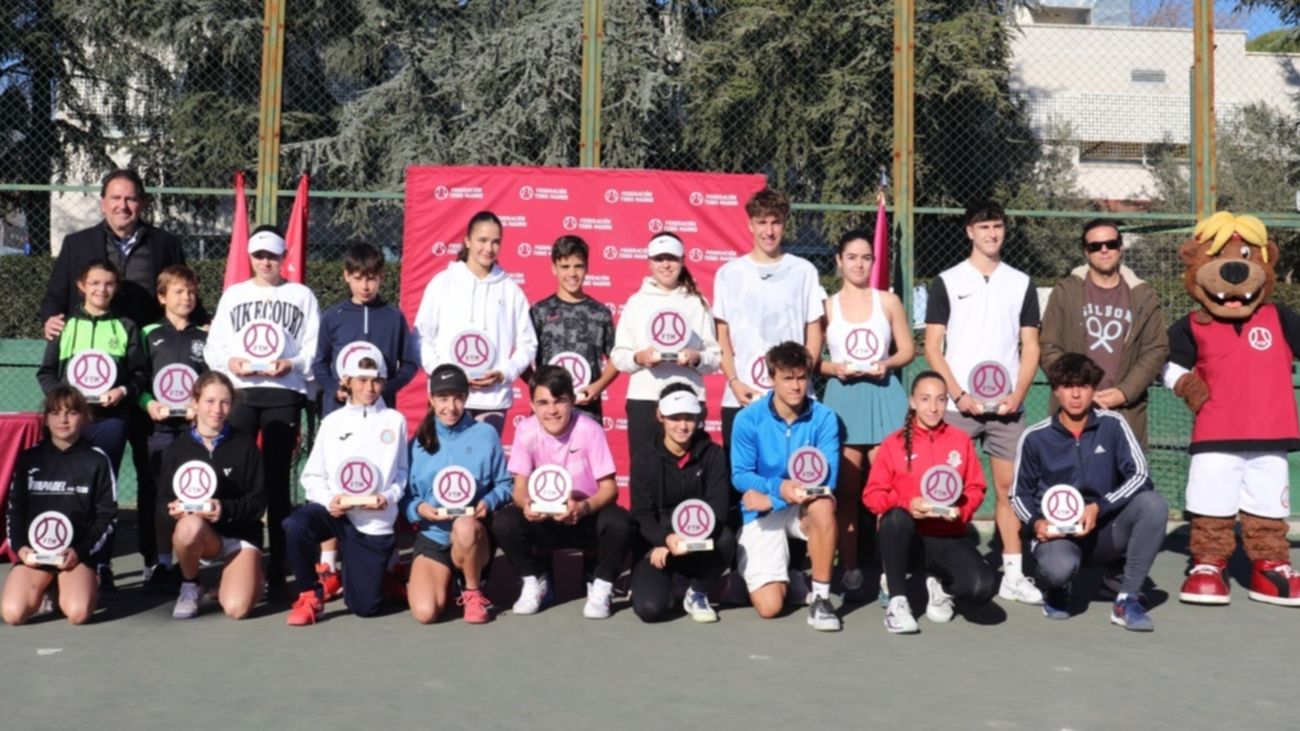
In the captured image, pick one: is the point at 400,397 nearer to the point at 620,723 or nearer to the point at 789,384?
the point at 789,384

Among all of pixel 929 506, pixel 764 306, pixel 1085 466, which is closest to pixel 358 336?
pixel 764 306

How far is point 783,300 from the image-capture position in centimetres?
729

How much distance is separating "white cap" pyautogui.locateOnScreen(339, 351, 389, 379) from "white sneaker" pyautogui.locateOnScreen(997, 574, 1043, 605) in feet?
10.3

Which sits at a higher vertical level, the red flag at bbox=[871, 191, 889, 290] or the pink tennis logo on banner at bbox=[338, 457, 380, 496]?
the red flag at bbox=[871, 191, 889, 290]

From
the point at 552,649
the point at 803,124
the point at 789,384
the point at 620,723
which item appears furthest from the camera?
the point at 803,124

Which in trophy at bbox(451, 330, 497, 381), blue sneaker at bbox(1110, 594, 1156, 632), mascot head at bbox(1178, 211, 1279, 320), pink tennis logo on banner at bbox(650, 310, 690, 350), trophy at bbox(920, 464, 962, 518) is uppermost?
mascot head at bbox(1178, 211, 1279, 320)

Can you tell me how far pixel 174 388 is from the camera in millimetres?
6941

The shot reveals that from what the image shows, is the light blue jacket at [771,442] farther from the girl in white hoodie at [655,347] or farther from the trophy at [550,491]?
the trophy at [550,491]

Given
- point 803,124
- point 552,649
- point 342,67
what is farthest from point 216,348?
point 342,67

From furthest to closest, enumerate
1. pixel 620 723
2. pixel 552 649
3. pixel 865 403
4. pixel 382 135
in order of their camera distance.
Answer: pixel 382 135 < pixel 865 403 < pixel 552 649 < pixel 620 723

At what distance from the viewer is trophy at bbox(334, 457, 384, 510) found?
643 centimetres

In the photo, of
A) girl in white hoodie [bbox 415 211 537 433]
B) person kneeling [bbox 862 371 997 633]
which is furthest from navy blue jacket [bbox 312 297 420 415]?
person kneeling [bbox 862 371 997 633]

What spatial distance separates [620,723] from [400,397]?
15.9ft

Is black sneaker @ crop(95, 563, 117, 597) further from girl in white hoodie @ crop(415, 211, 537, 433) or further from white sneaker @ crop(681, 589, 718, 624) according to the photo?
white sneaker @ crop(681, 589, 718, 624)
